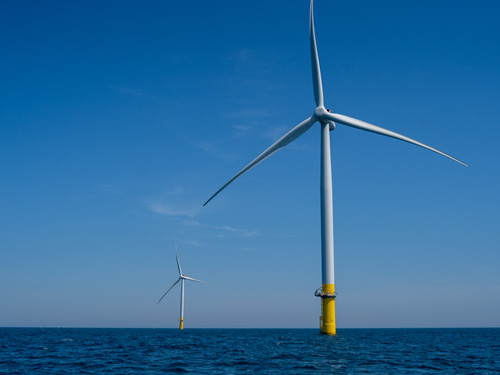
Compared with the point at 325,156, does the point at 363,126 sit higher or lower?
higher

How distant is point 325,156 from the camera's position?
6519 cm

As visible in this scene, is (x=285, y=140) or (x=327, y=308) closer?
(x=327, y=308)

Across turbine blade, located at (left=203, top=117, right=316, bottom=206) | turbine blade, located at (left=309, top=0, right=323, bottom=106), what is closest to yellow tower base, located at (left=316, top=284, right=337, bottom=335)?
turbine blade, located at (left=203, top=117, right=316, bottom=206)

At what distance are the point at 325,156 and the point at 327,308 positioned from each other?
21.0m

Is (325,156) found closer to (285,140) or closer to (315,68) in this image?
(285,140)

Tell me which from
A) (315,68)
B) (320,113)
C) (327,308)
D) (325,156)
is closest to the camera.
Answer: (327,308)

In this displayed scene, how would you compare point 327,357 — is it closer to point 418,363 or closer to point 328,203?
point 418,363

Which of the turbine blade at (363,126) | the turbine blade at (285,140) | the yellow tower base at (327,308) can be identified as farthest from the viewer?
the turbine blade at (285,140)

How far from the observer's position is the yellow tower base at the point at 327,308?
59744mm

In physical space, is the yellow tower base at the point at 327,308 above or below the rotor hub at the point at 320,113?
below

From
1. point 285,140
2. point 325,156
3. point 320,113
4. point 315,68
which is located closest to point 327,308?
point 325,156

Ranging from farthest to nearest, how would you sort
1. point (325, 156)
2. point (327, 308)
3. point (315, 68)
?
1. point (315, 68)
2. point (325, 156)
3. point (327, 308)

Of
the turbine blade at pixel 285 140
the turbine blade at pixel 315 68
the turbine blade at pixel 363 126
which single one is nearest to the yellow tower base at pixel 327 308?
the turbine blade at pixel 285 140

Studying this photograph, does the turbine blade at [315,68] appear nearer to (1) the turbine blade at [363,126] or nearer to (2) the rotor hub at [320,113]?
(2) the rotor hub at [320,113]
